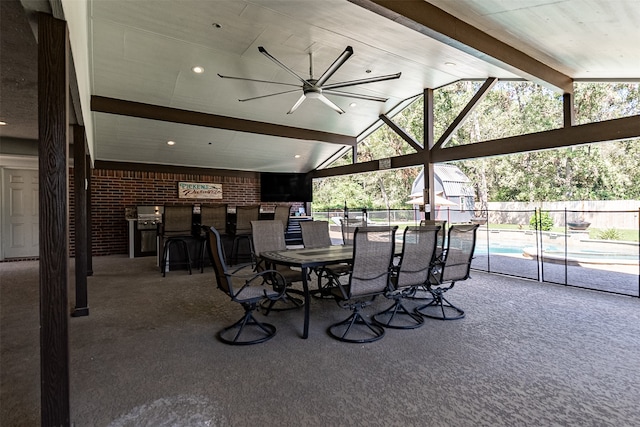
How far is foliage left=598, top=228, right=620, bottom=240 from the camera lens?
19.6 ft

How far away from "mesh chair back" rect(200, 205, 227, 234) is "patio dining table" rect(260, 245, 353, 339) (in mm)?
2907

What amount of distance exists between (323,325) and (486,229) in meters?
4.57

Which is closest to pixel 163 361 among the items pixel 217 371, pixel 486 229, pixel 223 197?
pixel 217 371

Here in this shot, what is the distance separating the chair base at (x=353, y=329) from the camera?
293 centimetres

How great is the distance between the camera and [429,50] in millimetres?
4969

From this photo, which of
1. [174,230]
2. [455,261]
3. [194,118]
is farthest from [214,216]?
[455,261]

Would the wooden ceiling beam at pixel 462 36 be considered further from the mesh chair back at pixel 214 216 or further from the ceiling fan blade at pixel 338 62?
the mesh chair back at pixel 214 216

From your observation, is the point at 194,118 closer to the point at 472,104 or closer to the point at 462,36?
the point at 462,36

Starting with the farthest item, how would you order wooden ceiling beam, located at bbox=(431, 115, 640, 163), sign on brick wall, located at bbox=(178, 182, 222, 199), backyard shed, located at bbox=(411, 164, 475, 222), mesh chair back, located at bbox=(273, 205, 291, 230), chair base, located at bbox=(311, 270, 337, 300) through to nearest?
backyard shed, located at bbox=(411, 164, 475, 222)
sign on brick wall, located at bbox=(178, 182, 222, 199)
mesh chair back, located at bbox=(273, 205, 291, 230)
wooden ceiling beam, located at bbox=(431, 115, 640, 163)
chair base, located at bbox=(311, 270, 337, 300)

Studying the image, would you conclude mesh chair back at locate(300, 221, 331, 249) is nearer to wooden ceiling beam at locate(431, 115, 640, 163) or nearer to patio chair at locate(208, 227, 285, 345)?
patio chair at locate(208, 227, 285, 345)

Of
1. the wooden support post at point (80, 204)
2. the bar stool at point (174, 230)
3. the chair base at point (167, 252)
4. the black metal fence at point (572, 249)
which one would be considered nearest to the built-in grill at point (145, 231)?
the chair base at point (167, 252)

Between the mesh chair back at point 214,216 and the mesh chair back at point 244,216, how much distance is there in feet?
0.80

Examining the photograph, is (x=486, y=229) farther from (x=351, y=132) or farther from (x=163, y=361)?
(x=163, y=361)

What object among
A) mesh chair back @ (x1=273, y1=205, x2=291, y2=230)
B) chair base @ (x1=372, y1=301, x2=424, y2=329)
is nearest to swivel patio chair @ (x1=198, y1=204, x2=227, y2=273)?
mesh chair back @ (x1=273, y1=205, x2=291, y2=230)
